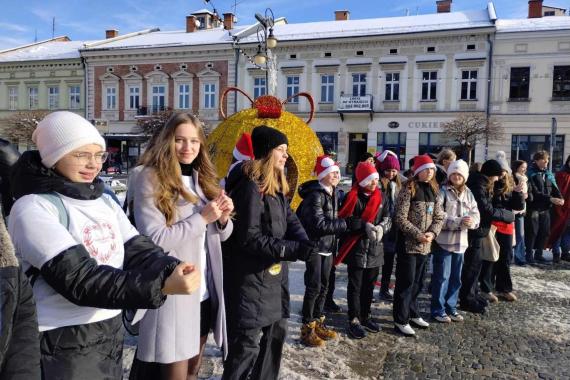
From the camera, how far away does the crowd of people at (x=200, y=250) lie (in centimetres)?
151

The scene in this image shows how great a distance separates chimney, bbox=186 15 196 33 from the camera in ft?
107

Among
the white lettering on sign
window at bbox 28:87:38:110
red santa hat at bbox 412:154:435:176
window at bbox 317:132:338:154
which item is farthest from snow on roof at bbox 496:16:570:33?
window at bbox 28:87:38:110

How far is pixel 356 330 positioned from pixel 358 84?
968 inches

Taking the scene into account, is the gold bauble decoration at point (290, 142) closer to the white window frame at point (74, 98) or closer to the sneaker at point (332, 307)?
the sneaker at point (332, 307)

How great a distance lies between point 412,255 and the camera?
440cm

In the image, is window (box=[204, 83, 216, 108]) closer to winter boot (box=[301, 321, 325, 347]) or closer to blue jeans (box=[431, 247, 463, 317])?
blue jeans (box=[431, 247, 463, 317])

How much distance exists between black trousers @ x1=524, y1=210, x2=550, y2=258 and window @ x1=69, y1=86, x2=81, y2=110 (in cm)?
3284

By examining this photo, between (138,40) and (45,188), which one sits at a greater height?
(138,40)

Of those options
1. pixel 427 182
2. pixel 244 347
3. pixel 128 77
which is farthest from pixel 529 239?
pixel 128 77

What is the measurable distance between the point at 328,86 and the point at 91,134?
27.1 metres

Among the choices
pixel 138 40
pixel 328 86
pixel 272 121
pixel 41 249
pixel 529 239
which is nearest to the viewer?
pixel 41 249

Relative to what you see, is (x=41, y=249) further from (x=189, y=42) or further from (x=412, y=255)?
(x=189, y=42)

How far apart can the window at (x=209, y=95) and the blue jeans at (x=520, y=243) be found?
25219 mm

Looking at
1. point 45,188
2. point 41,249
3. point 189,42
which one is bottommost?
point 41,249
